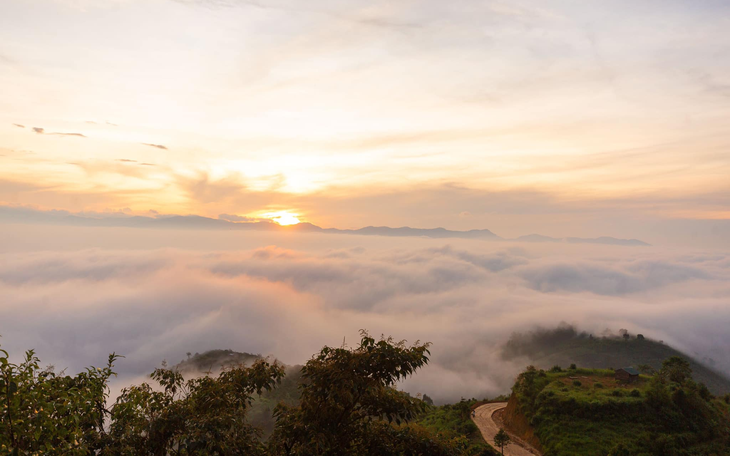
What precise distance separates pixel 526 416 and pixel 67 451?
44688 millimetres

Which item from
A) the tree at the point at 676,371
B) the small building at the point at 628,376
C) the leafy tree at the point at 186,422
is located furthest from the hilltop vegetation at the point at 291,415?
the small building at the point at 628,376

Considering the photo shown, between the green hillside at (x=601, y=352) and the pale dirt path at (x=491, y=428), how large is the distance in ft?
238

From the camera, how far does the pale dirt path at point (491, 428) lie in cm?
3574

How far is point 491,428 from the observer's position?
4200 cm

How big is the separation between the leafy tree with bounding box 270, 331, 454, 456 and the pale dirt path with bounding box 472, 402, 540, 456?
32747mm

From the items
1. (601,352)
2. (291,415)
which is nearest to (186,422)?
(291,415)

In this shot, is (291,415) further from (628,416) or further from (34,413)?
(628,416)

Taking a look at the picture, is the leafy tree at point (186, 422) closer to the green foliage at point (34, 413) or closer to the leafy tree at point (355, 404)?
the green foliage at point (34, 413)

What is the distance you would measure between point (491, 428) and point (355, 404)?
1599 inches

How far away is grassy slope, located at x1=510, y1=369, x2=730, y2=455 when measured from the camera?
33.6 meters

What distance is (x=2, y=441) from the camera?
19.4 ft

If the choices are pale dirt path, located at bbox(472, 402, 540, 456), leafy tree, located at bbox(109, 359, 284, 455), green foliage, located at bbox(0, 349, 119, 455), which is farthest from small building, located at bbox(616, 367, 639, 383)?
green foliage, located at bbox(0, 349, 119, 455)

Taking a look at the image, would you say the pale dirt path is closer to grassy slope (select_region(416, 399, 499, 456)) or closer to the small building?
grassy slope (select_region(416, 399, 499, 456))

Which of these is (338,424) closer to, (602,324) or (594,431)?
(594,431)
